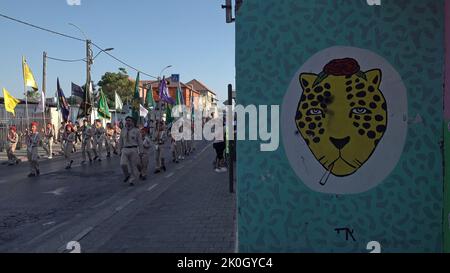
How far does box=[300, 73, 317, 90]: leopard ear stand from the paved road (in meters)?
2.43

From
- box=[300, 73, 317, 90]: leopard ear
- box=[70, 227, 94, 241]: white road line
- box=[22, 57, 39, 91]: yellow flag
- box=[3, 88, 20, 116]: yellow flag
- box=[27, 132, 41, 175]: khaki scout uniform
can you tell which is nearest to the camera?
box=[300, 73, 317, 90]: leopard ear

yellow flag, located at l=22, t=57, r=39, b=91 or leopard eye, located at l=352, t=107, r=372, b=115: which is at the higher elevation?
yellow flag, located at l=22, t=57, r=39, b=91

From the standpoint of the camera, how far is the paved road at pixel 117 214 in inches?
229

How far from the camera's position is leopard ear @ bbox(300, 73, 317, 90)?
3.91 m

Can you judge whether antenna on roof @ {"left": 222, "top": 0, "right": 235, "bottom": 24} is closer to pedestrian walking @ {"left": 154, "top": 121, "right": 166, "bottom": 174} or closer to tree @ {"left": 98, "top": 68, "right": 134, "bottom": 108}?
pedestrian walking @ {"left": 154, "top": 121, "right": 166, "bottom": 174}

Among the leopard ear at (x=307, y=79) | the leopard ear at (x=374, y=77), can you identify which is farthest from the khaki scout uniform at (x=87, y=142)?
the leopard ear at (x=374, y=77)

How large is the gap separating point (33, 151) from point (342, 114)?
11598mm

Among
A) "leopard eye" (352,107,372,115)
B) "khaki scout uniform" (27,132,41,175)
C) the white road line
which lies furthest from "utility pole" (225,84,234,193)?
"khaki scout uniform" (27,132,41,175)

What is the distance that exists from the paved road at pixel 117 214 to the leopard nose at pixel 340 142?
2.12 m

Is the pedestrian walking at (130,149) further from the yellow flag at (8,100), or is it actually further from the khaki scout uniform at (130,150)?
the yellow flag at (8,100)

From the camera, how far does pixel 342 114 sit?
12.9 ft

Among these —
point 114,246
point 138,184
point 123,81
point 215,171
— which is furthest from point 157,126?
point 123,81

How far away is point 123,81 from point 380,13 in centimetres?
7166

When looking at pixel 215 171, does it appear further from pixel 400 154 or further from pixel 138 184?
pixel 400 154
